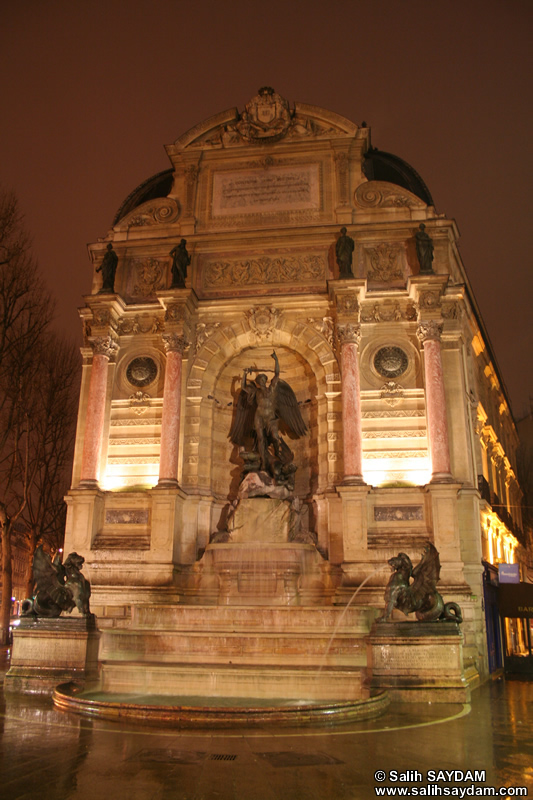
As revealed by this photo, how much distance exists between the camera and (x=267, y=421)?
2050 centimetres

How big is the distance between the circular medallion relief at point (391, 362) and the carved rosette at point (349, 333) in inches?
40.1

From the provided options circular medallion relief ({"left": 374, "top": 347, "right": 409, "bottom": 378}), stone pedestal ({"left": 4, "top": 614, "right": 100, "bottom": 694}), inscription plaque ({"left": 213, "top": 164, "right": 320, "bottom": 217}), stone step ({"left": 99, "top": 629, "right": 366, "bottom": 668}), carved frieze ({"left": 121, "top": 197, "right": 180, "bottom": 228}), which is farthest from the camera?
carved frieze ({"left": 121, "top": 197, "right": 180, "bottom": 228})

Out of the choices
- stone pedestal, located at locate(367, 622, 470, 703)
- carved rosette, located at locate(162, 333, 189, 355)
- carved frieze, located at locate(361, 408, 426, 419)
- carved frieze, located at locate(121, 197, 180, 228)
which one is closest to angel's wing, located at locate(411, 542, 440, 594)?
stone pedestal, located at locate(367, 622, 470, 703)

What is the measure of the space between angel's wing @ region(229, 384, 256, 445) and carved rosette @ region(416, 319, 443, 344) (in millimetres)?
5602

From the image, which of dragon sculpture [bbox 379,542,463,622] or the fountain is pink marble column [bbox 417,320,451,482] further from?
dragon sculpture [bbox 379,542,463,622]

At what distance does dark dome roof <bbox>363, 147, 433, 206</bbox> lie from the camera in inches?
902

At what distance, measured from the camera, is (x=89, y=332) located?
22.1m

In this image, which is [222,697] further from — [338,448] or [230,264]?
[230,264]

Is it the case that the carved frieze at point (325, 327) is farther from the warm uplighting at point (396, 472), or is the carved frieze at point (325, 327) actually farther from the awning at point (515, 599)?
the awning at point (515, 599)

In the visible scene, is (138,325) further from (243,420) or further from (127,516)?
(127,516)

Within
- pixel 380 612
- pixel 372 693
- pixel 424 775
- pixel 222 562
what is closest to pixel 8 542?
pixel 222 562

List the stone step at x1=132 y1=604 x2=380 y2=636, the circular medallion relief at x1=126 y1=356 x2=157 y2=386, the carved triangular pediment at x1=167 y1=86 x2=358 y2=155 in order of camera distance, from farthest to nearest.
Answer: the carved triangular pediment at x1=167 y1=86 x2=358 y2=155, the circular medallion relief at x1=126 y1=356 x2=157 y2=386, the stone step at x1=132 y1=604 x2=380 y2=636

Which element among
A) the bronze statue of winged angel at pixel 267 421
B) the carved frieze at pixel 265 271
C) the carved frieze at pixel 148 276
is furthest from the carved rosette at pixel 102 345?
the bronze statue of winged angel at pixel 267 421

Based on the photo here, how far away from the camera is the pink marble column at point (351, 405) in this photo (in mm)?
18812
